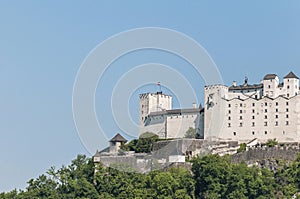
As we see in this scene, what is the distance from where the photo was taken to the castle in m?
90.9

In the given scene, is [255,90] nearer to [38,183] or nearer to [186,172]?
[186,172]

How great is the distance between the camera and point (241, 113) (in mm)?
94000

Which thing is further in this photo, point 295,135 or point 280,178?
point 295,135

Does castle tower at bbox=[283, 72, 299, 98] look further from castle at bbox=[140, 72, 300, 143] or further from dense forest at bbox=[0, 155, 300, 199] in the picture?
dense forest at bbox=[0, 155, 300, 199]

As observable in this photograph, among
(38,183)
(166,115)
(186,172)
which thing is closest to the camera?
(186,172)

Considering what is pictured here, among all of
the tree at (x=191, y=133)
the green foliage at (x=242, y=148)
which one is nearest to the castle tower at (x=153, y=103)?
the tree at (x=191, y=133)

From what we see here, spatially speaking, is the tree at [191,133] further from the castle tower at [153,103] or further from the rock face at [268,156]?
the rock face at [268,156]

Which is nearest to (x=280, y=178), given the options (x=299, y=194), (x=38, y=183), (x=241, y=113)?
(x=299, y=194)

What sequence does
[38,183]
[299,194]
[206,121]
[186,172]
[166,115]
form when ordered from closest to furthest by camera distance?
[299,194] < [186,172] < [38,183] < [206,121] < [166,115]

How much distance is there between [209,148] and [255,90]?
1006 centimetres

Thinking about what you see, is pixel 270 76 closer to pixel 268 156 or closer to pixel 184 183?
pixel 268 156

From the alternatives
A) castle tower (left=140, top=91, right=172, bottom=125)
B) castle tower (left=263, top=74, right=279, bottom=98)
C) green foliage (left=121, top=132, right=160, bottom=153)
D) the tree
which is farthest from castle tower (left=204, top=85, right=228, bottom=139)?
castle tower (left=140, top=91, right=172, bottom=125)

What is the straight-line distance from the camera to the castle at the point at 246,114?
9088 centimetres

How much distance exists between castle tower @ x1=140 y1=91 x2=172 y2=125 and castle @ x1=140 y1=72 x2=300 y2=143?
4.39 m
